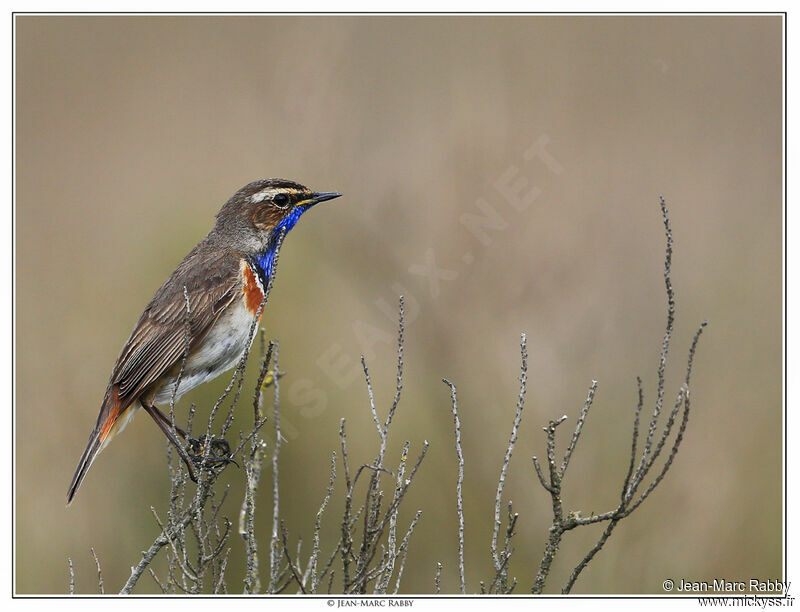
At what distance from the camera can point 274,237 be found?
567cm

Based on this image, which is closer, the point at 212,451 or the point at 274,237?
the point at 212,451

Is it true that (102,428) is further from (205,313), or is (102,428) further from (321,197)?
(321,197)

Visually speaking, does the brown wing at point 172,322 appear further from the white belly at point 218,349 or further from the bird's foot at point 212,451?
the bird's foot at point 212,451

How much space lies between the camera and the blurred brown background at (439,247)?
284 inches

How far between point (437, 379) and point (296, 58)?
3.62 meters

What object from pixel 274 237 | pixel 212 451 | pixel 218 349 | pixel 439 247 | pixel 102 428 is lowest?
pixel 212 451

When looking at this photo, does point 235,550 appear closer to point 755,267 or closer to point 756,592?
point 756,592

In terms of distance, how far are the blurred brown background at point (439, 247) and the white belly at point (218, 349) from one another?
Answer: 1.33 meters

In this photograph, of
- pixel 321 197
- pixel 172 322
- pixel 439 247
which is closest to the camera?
pixel 172 322

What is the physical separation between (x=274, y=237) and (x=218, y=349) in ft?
2.62

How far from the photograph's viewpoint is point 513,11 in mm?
5816

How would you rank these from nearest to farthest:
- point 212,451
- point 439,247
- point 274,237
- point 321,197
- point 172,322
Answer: point 212,451, point 172,322, point 321,197, point 274,237, point 439,247

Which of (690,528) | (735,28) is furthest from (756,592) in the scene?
(735,28)

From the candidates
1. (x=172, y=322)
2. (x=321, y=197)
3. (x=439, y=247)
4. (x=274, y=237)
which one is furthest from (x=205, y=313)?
(x=439, y=247)
